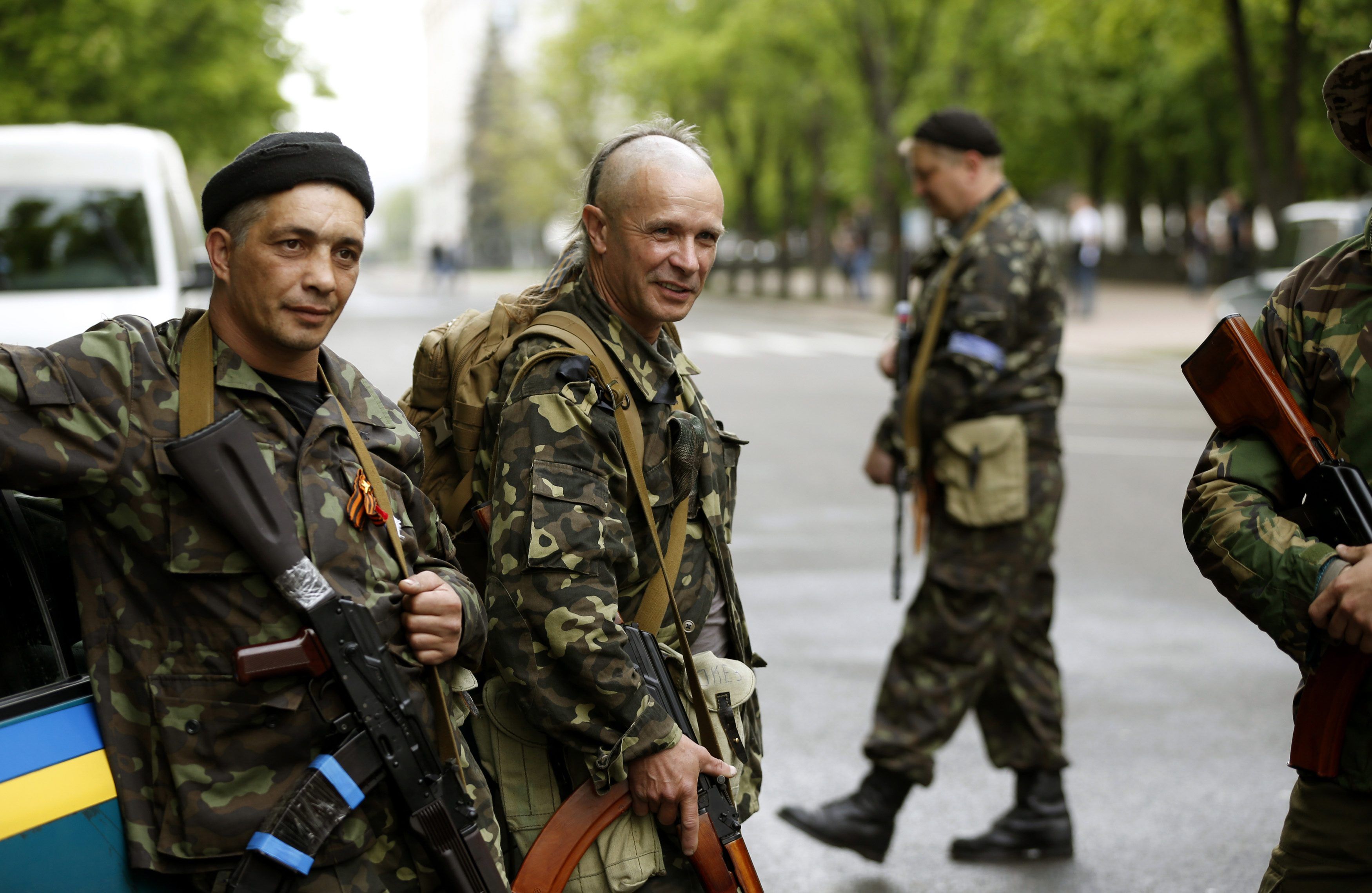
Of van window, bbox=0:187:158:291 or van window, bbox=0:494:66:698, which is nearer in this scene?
van window, bbox=0:494:66:698

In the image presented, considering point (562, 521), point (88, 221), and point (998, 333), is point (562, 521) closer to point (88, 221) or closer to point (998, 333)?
point (998, 333)

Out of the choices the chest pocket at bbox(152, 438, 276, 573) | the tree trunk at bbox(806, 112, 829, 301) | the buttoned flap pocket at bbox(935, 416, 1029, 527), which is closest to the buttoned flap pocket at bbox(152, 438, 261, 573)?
the chest pocket at bbox(152, 438, 276, 573)

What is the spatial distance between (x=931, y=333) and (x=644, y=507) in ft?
7.07

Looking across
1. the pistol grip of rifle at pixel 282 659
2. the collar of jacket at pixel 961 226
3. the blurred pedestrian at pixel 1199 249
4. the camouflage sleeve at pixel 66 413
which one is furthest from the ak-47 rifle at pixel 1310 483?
the blurred pedestrian at pixel 1199 249

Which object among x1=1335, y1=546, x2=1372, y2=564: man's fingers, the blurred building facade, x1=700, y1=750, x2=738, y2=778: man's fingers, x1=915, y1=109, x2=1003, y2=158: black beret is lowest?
x1=700, y1=750, x2=738, y2=778: man's fingers

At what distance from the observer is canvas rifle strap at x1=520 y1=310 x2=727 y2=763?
244 centimetres

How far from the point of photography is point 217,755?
1.98m

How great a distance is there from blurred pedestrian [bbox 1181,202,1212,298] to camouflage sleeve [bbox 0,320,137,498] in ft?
105

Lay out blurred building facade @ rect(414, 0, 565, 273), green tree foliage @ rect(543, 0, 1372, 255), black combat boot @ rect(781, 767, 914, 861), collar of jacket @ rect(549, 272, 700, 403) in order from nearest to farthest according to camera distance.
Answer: collar of jacket @ rect(549, 272, 700, 403)
black combat boot @ rect(781, 767, 914, 861)
green tree foliage @ rect(543, 0, 1372, 255)
blurred building facade @ rect(414, 0, 565, 273)

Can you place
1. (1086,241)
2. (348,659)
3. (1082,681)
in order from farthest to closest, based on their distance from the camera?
(1086,241), (1082,681), (348,659)

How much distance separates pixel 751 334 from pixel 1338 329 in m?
22.8

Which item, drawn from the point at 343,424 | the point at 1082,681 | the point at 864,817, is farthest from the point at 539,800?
the point at 1082,681

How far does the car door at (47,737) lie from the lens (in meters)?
1.88

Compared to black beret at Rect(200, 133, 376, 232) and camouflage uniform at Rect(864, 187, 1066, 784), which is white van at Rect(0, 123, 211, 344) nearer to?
camouflage uniform at Rect(864, 187, 1066, 784)
